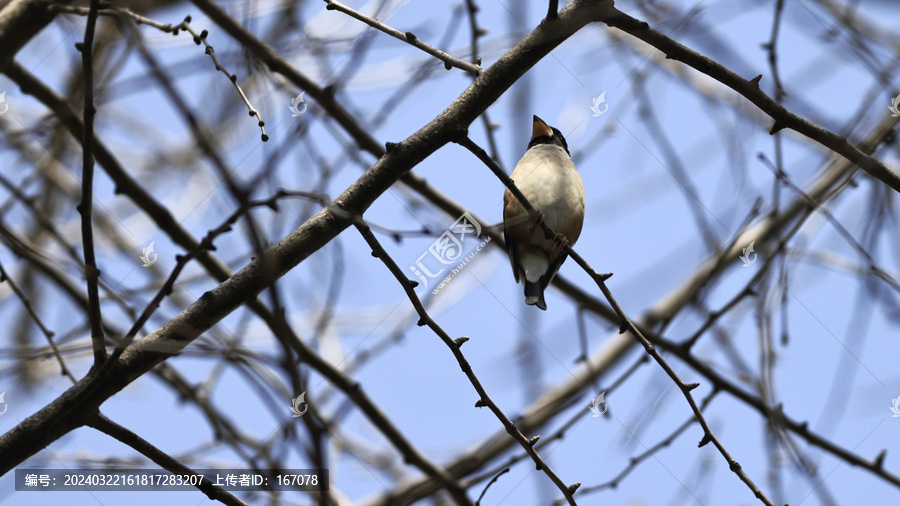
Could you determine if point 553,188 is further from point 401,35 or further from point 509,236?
point 401,35

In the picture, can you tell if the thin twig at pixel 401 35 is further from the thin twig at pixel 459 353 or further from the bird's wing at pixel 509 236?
the bird's wing at pixel 509 236

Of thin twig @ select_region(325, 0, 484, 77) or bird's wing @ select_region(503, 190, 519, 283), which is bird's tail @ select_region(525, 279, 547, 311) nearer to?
bird's wing @ select_region(503, 190, 519, 283)

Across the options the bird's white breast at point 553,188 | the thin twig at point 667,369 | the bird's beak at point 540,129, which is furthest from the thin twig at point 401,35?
the bird's beak at point 540,129

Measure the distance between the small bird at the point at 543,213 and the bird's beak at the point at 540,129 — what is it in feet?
1.81

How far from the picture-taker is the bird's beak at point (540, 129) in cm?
442

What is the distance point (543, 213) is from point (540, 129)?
1.27 meters

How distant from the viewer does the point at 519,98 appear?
1.93 meters

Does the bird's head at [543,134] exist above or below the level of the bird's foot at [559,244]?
above

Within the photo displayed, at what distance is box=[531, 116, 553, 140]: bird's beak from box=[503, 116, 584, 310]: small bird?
55 centimetres

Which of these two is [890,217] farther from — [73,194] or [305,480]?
[73,194]

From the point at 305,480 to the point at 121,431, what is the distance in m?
0.68

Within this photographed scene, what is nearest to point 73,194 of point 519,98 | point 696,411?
point 519,98
